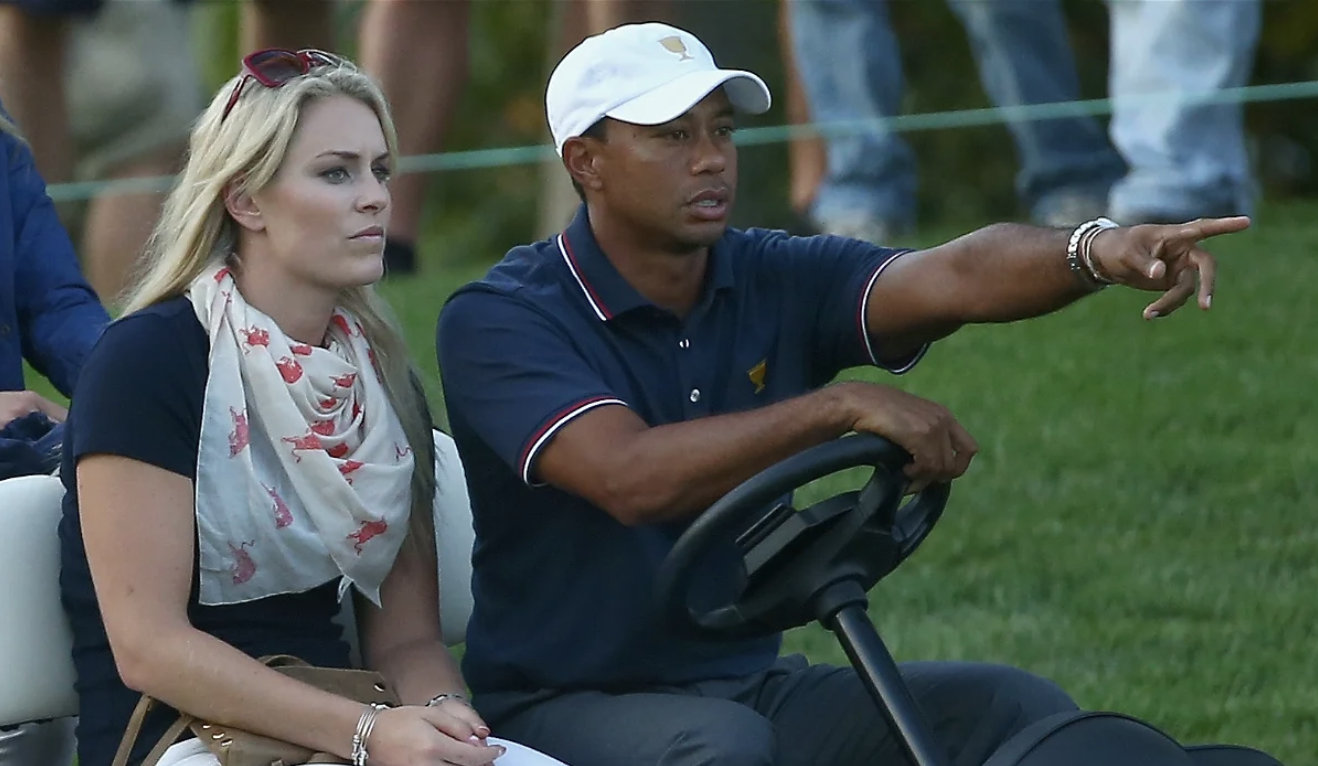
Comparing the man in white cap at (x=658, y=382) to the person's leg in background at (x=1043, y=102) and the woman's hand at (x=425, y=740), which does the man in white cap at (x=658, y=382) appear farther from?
the person's leg in background at (x=1043, y=102)

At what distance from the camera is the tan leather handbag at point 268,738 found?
287 cm

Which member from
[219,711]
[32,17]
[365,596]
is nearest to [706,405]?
[365,596]

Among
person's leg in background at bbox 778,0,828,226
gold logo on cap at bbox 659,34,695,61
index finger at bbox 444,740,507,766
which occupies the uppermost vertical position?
gold logo on cap at bbox 659,34,695,61

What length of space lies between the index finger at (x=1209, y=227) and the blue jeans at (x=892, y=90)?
13.9 ft

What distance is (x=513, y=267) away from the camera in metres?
3.25

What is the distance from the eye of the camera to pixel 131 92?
22.3 ft

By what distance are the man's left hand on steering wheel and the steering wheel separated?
0.37 m

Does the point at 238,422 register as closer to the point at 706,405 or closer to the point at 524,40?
the point at 706,405

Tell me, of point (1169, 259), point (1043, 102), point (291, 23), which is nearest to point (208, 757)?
point (1169, 259)

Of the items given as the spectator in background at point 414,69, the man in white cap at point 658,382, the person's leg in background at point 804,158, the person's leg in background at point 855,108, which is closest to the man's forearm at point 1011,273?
the man in white cap at point 658,382

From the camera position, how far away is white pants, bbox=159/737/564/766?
2883mm

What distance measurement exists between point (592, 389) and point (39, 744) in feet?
2.93

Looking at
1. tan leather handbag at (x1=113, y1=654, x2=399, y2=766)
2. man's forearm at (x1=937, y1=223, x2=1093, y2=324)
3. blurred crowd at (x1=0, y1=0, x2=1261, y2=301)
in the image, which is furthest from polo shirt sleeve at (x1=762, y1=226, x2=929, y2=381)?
blurred crowd at (x1=0, y1=0, x2=1261, y2=301)

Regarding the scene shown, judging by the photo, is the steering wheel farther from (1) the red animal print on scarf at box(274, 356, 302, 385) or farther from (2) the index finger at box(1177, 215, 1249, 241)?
(1) the red animal print on scarf at box(274, 356, 302, 385)
